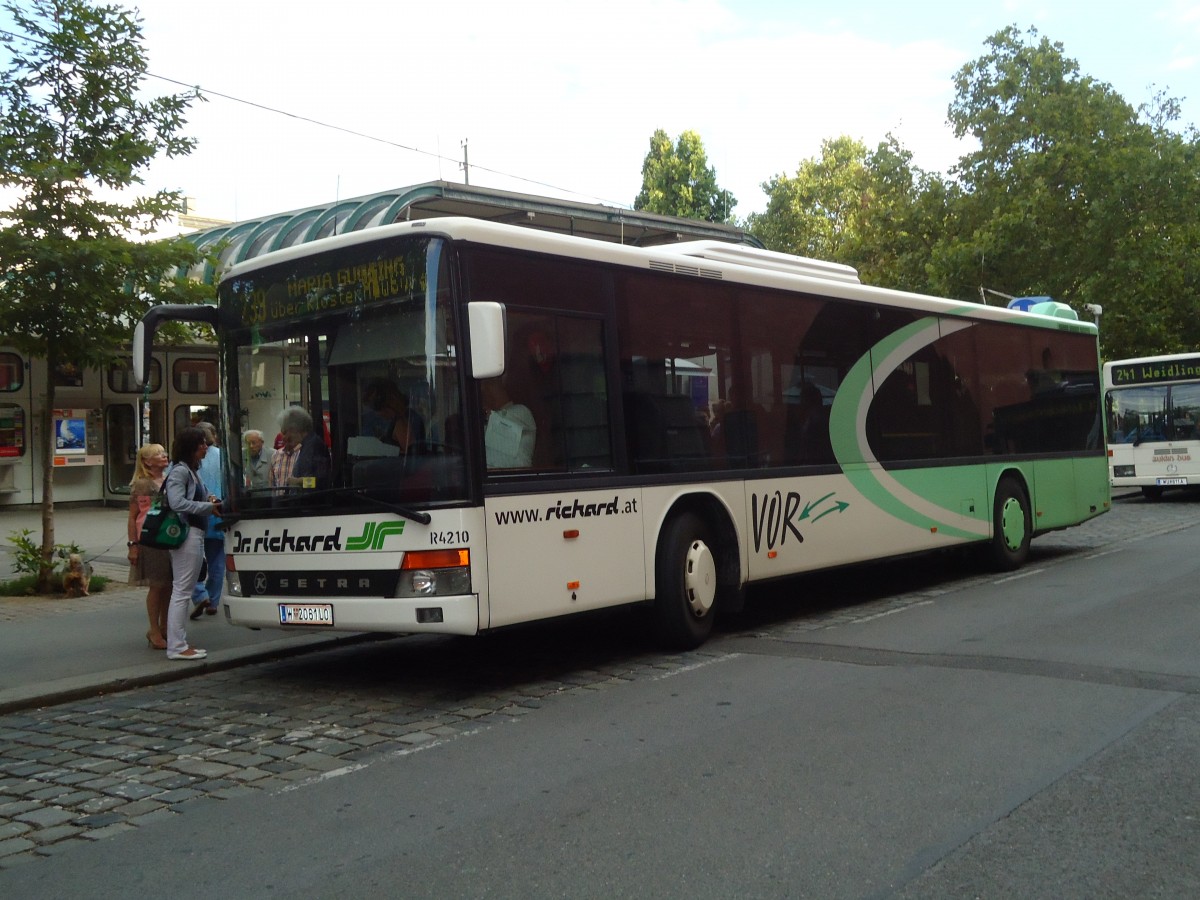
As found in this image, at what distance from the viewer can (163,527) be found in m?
9.26

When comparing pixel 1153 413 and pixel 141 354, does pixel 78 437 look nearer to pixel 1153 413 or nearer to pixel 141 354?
pixel 141 354

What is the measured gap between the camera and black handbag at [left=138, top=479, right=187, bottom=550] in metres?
9.24

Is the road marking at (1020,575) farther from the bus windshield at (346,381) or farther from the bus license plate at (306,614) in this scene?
the bus license plate at (306,614)

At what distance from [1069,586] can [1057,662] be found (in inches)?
181

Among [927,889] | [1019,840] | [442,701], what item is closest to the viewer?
Result: [927,889]

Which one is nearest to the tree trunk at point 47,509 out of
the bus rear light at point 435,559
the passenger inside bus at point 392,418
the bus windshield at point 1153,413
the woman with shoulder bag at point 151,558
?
the woman with shoulder bag at point 151,558

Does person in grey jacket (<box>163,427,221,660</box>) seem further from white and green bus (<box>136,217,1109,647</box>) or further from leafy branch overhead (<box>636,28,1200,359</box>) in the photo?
leafy branch overhead (<box>636,28,1200,359</box>)

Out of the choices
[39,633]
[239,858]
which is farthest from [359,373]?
[39,633]

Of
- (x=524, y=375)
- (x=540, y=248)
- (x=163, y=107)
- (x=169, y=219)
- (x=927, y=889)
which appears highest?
(x=163, y=107)

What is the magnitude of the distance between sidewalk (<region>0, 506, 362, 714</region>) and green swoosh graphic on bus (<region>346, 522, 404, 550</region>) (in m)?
2.18

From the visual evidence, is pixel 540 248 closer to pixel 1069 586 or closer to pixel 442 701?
pixel 442 701

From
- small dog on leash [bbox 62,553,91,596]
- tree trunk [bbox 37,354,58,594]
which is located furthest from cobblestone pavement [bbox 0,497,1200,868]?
tree trunk [bbox 37,354,58,594]

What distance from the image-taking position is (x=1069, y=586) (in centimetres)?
1259

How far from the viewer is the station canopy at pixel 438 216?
19781 millimetres
